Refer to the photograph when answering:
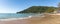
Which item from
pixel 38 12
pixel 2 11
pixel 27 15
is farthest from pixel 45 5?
pixel 2 11

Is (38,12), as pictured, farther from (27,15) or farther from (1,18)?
(1,18)

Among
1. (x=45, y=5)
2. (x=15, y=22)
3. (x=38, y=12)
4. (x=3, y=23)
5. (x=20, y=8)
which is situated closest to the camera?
(x=3, y=23)

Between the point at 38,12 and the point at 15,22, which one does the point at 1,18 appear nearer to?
the point at 15,22

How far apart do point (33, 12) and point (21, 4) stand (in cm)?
66

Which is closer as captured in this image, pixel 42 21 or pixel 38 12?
pixel 42 21

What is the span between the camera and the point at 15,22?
3.04 meters

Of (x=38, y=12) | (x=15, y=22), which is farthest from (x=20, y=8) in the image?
(x=38, y=12)

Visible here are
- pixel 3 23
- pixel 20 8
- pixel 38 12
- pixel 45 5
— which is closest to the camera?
pixel 3 23

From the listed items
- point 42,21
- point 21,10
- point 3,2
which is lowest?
point 42,21

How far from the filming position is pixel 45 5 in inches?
143

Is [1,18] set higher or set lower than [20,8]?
lower

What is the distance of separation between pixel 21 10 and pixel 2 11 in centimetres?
58

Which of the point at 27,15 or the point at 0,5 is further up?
the point at 0,5

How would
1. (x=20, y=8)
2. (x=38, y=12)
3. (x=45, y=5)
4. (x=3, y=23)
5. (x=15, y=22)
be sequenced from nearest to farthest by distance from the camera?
(x=3, y=23) → (x=15, y=22) → (x=20, y=8) → (x=45, y=5) → (x=38, y=12)
